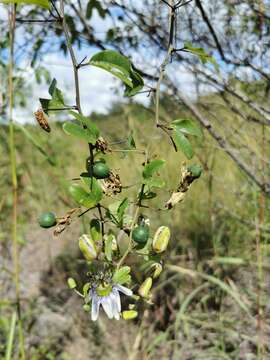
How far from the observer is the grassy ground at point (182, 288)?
156 cm

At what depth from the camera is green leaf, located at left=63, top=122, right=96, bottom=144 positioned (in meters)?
0.42

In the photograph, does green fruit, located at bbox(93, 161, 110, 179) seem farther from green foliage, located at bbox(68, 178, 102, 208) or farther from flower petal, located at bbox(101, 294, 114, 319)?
flower petal, located at bbox(101, 294, 114, 319)

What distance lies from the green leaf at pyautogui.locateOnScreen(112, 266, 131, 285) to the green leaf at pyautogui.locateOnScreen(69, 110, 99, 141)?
4.8 inches

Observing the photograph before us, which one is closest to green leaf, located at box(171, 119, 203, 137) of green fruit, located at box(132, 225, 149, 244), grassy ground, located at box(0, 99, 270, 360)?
green fruit, located at box(132, 225, 149, 244)

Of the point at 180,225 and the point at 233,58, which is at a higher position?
the point at 233,58

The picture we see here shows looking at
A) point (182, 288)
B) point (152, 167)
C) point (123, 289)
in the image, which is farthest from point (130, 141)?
point (182, 288)

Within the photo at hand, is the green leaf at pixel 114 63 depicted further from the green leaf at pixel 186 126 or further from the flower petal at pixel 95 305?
the flower petal at pixel 95 305

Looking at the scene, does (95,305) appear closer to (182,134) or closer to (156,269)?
(156,269)

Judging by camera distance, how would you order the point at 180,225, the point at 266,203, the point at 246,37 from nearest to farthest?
the point at 246,37, the point at 266,203, the point at 180,225

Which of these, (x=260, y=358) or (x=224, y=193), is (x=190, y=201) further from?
(x=260, y=358)

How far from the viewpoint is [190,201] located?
8.55 feet

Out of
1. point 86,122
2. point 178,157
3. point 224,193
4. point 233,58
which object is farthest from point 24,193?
point 86,122

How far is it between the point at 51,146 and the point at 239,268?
244cm

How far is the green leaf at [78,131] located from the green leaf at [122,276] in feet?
0.39
